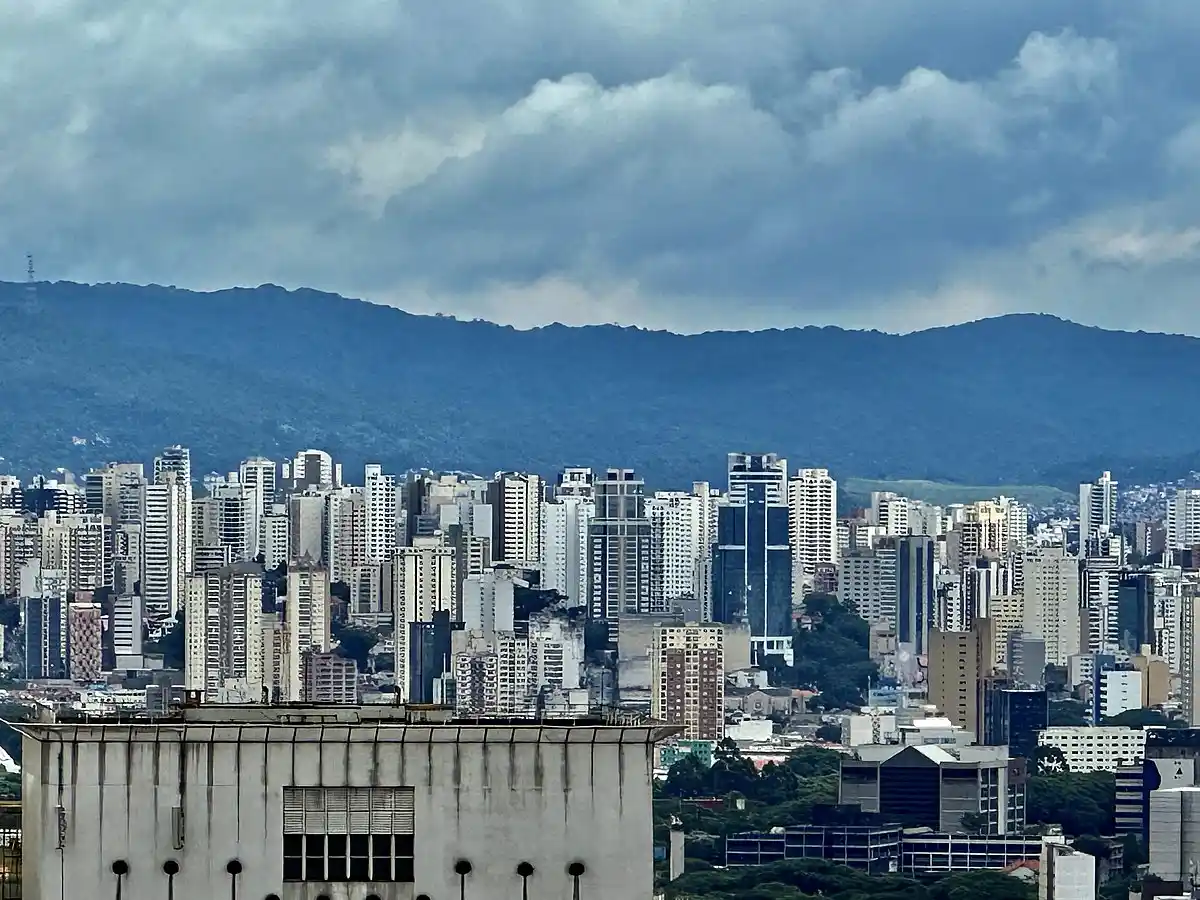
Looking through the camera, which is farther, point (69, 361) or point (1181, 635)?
point (69, 361)

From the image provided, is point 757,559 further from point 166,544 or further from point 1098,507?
point 1098,507

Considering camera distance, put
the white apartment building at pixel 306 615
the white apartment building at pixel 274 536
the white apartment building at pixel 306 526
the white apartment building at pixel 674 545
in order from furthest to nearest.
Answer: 1. the white apartment building at pixel 674 545
2. the white apartment building at pixel 306 526
3. the white apartment building at pixel 274 536
4. the white apartment building at pixel 306 615

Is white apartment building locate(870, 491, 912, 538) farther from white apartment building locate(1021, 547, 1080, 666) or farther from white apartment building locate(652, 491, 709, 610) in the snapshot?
white apartment building locate(1021, 547, 1080, 666)

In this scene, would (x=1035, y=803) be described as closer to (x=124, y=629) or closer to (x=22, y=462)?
(x=124, y=629)

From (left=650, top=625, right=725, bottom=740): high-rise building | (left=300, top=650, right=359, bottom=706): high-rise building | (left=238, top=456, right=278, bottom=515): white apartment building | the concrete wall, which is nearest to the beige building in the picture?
(left=650, top=625, right=725, bottom=740): high-rise building

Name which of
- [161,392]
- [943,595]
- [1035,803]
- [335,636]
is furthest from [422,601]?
[161,392]

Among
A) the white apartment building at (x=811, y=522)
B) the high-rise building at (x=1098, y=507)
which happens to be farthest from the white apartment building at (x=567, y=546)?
the high-rise building at (x=1098, y=507)

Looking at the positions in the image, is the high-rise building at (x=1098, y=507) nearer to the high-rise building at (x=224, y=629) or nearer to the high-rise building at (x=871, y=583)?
the high-rise building at (x=871, y=583)

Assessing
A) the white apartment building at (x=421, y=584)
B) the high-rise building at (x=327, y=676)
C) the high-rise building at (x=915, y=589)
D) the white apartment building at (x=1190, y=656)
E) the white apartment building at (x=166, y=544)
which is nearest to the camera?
the high-rise building at (x=327, y=676)
